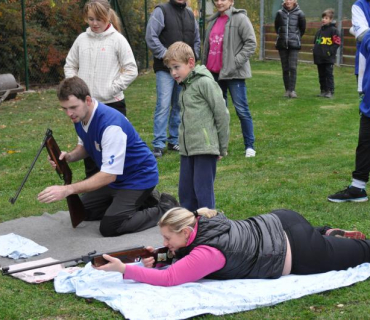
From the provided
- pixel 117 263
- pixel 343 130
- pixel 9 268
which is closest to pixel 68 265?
pixel 9 268

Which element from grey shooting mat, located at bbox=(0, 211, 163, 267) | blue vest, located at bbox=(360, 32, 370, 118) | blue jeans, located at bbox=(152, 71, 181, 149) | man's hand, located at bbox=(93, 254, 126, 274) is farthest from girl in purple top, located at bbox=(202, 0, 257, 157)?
man's hand, located at bbox=(93, 254, 126, 274)

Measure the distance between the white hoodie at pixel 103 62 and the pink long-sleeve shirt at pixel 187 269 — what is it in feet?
10.3

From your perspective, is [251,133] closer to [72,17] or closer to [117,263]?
[117,263]

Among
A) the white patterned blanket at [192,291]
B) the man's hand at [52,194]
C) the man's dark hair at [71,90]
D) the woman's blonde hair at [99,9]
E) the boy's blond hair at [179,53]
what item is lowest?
the white patterned blanket at [192,291]

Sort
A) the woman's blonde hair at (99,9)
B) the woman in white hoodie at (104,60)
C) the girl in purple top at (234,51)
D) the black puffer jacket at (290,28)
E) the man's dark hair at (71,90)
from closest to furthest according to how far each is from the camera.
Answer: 1. the man's dark hair at (71,90)
2. the woman's blonde hair at (99,9)
3. the woman in white hoodie at (104,60)
4. the girl in purple top at (234,51)
5. the black puffer jacket at (290,28)

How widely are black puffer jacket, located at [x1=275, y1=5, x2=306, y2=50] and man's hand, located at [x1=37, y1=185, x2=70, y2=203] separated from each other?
931 cm

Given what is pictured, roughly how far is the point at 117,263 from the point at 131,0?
14322 millimetres

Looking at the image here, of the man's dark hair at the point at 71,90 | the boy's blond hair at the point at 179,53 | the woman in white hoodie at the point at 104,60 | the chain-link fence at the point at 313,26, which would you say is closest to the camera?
the man's dark hair at the point at 71,90

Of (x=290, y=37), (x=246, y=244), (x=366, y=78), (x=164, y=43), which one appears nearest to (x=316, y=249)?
(x=246, y=244)

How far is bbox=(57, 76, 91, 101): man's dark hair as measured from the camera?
16.9 feet

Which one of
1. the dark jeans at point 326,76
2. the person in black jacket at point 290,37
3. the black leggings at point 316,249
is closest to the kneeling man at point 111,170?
the black leggings at point 316,249

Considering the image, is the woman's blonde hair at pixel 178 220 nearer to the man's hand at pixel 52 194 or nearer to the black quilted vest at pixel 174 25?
the man's hand at pixel 52 194

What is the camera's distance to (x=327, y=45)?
13.8 metres

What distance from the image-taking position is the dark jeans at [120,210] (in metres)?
5.57
